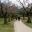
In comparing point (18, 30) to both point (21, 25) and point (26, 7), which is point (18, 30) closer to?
point (21, 25)

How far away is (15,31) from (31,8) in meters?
0.40

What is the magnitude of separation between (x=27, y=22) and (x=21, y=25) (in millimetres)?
98

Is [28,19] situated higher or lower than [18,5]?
lower

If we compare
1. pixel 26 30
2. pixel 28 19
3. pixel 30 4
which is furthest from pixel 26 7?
pixel 26 30

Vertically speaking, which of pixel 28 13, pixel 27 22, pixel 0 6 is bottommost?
pixel 27 22

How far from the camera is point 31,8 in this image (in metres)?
0.94

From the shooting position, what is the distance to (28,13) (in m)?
0.93

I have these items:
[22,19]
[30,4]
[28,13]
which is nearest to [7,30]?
[22,19]

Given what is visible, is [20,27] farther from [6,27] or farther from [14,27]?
[6,27]

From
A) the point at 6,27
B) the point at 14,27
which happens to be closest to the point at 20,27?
the point at 14,27

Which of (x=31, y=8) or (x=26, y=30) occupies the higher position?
(x=31, y=8)

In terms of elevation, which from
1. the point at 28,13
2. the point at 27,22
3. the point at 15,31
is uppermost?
the point at 28,13

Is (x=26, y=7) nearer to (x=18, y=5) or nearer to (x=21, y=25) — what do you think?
(x=18, y=5)

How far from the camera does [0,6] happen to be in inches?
36.4
